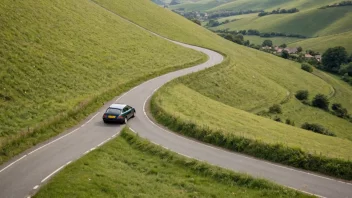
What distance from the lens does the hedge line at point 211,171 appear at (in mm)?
20344

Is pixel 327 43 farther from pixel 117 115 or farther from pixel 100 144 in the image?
pixel 100 144

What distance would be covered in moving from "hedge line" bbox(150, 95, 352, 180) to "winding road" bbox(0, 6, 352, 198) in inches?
28.5

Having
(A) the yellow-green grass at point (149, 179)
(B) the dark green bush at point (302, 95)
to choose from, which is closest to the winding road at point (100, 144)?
(A) the yellow-green grass at point (149, 179)

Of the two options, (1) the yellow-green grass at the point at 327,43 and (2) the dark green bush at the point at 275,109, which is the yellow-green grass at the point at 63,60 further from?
(1) the yellow-green grass at the point at 327,43

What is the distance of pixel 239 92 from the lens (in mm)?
63562

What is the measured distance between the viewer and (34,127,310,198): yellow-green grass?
19.1 m

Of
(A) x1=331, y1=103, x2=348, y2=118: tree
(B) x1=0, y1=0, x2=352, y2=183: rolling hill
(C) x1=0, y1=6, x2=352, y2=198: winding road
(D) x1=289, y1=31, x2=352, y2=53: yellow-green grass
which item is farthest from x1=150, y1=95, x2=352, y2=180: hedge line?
(D) x1=289, y1=31, x2=352, y2=53: yellow-green grass

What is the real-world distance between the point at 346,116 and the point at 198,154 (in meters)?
59.2

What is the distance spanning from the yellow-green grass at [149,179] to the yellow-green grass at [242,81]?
10.1 meters

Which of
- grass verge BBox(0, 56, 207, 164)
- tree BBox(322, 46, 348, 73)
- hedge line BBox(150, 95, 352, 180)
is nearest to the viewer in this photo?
hedge line BBox(150, 95, 352, 180)

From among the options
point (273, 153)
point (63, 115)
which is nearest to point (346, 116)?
point (273, 153)

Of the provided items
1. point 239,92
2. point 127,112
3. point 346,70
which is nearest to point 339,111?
point 239,92

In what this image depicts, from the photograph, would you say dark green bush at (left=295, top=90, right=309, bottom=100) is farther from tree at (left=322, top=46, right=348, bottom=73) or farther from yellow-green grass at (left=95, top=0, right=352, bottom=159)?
tree at (left=322, top=46, right=348, bottom=73)

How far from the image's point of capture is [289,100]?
2793 inches
